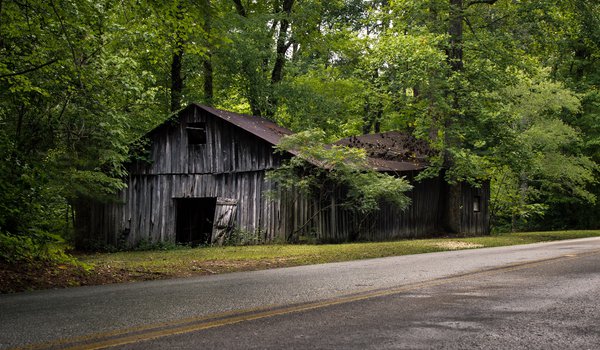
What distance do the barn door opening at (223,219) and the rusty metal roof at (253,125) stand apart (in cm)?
309

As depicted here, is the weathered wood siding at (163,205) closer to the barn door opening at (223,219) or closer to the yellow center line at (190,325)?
the barn door opening at (223,219)

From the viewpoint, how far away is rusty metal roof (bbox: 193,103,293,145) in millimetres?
23172

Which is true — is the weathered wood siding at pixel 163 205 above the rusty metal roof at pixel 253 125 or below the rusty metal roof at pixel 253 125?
below

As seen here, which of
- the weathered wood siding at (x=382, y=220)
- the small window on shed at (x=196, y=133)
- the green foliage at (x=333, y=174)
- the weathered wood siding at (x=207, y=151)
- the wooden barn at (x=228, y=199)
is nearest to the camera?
the green foliage at (x=333, y=174)

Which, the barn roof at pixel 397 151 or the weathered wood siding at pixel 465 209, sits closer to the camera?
the barn roof at pixel 397 151

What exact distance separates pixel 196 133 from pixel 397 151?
32.7 ft

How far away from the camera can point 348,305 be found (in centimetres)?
583

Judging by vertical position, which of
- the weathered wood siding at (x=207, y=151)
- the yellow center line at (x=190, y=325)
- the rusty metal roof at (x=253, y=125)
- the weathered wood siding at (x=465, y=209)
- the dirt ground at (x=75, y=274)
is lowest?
the dirt ground at (x=75, y=274)

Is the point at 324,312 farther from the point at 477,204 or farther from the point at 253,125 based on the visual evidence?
the point at 477,204

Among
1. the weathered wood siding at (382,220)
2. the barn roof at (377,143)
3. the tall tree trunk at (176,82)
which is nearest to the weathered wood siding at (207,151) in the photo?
the barn roof at (377,143)

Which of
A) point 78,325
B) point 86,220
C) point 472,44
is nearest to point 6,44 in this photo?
point 78,325

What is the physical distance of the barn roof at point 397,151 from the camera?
25.9 meters

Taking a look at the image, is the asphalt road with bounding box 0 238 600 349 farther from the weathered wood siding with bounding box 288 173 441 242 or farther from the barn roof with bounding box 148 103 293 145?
the barn roof with bounding box 148 103 293 145

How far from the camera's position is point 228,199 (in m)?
23.9
